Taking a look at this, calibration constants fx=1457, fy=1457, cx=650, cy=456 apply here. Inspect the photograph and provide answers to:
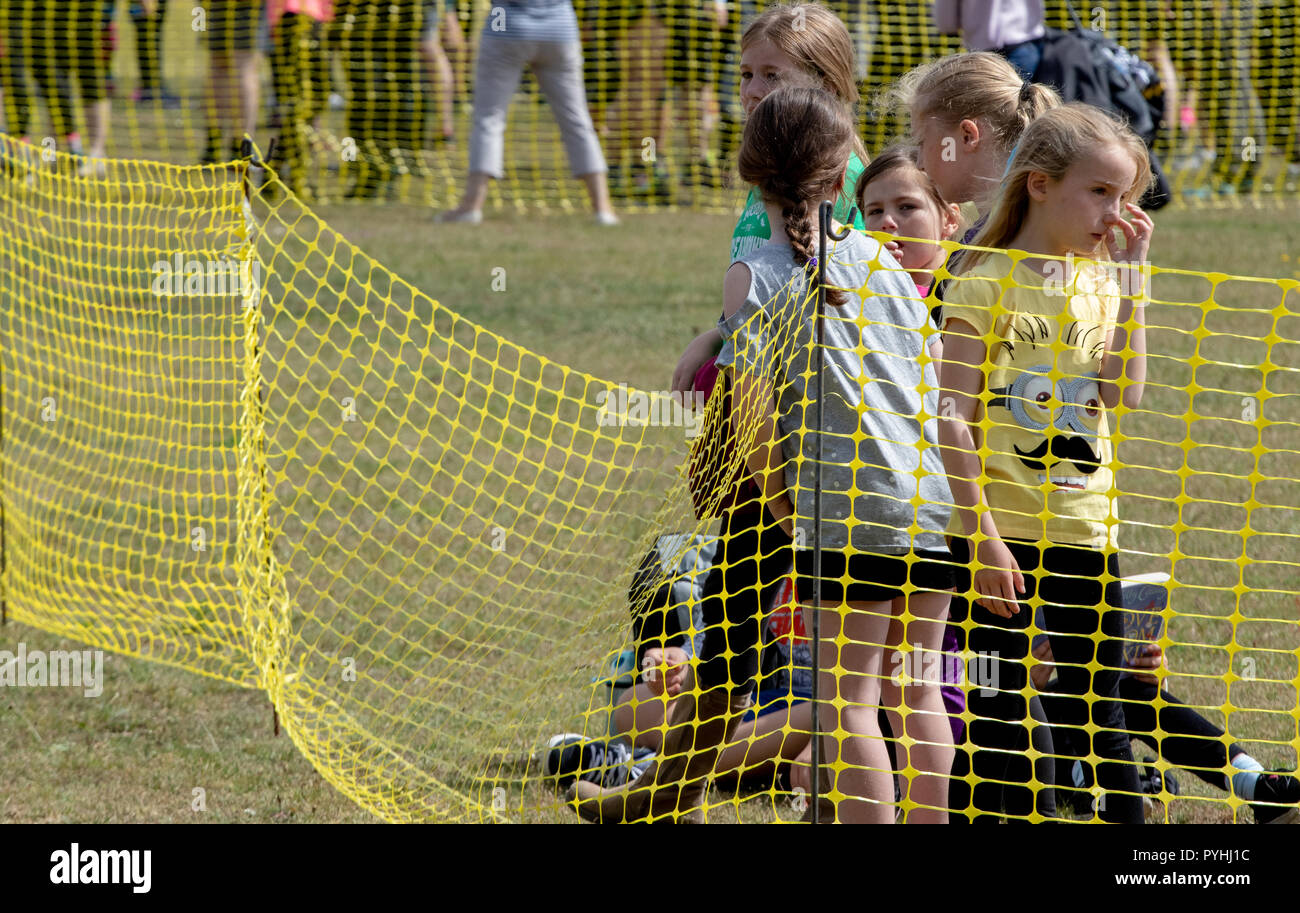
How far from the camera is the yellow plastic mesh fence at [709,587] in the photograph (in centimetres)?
298

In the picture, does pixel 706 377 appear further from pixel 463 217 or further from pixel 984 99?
pixel 463 217

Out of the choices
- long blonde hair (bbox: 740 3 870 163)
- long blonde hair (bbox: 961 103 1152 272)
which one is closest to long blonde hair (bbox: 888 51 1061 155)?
long blonde hair (bbox: 740 3 870 163)

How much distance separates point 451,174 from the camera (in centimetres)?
1252

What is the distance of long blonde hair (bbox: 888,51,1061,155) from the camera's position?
355cm

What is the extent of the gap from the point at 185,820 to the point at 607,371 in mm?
4186

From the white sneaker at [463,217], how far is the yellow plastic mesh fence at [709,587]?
14.9 ft

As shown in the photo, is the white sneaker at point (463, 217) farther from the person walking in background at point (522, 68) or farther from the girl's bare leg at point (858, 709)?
the girl's bare leg at point (858, 709)

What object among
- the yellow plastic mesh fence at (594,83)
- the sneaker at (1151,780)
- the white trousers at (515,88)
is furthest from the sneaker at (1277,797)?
the yellow plastic mesh fence at (594,83)

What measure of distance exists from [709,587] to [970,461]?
0.80 metres


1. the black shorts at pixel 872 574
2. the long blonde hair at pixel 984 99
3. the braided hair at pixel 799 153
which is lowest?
the black shorts at pixel 872 574

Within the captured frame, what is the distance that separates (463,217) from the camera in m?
10.9
